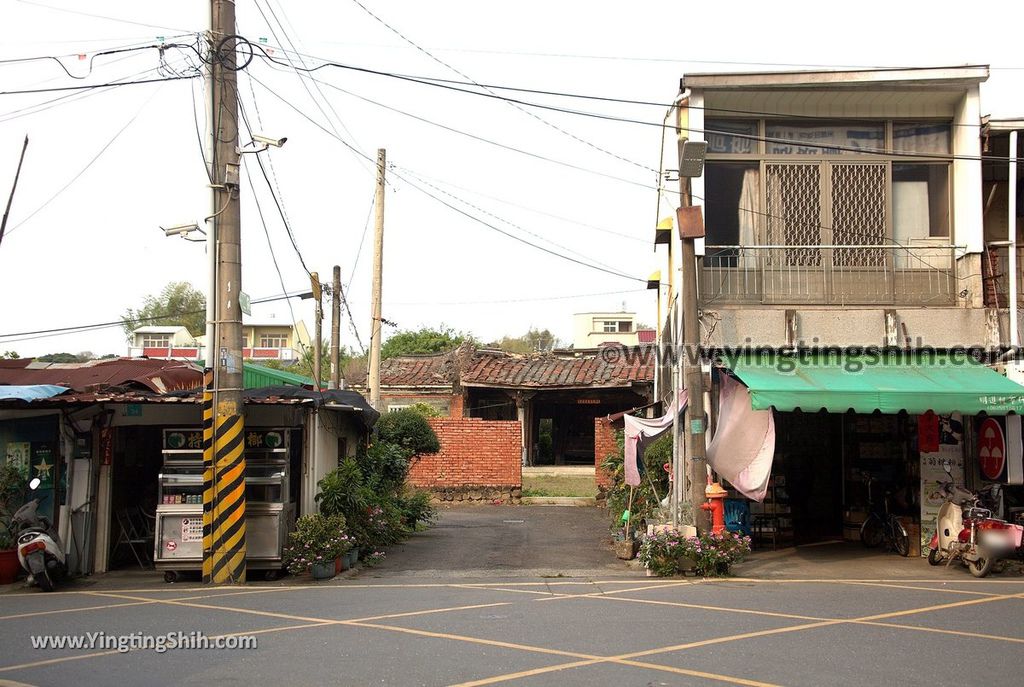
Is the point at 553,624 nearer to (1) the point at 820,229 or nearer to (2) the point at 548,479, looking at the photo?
(1) the point at 820,229

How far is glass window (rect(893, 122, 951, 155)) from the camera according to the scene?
646 inches

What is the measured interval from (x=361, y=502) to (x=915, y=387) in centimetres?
849

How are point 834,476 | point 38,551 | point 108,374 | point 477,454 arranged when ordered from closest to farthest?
point 38,551
point 108,374
point 834,476
point 477,454

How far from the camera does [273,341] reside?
274 ft

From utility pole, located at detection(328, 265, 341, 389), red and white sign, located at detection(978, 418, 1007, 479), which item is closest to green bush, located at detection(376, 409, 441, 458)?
utility pole, located at detection(328, 265, 341, 389)

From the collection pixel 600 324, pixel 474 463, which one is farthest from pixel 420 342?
pixel 474 463

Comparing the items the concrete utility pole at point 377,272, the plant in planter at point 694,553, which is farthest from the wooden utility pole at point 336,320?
the plant in planter at point 694,553

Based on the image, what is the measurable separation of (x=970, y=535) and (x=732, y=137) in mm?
7457

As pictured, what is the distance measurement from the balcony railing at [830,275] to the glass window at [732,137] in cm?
174

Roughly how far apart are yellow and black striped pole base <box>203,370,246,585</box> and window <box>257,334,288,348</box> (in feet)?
234

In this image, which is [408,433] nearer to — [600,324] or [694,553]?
[694,553]

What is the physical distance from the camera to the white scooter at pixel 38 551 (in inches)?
497

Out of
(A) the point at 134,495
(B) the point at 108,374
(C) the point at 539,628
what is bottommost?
(C) the point at 539,628

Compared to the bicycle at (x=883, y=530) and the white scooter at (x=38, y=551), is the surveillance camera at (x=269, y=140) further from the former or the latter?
the bicycle at (x=883, y=530)
